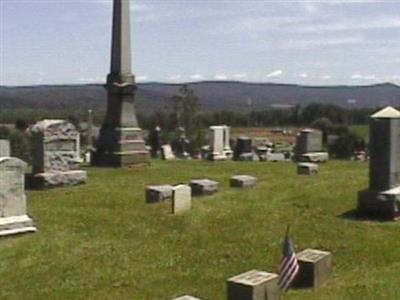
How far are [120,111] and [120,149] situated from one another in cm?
125

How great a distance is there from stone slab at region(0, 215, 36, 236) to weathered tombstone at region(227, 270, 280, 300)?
5.10 metres

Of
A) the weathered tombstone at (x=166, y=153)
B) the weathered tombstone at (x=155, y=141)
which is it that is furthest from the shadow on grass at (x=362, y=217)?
the weathered tombstone at (x=155, y=141)

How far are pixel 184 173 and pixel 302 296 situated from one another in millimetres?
11877

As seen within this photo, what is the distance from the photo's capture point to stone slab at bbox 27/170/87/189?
16.4 metres

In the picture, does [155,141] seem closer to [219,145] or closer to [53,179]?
[219,145]

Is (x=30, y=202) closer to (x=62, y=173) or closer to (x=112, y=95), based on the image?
(x=62, y=173)

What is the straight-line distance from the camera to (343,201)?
1420cm

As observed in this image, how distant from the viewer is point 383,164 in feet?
42.5

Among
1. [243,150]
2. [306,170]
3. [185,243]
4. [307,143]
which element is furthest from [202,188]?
[243,150]

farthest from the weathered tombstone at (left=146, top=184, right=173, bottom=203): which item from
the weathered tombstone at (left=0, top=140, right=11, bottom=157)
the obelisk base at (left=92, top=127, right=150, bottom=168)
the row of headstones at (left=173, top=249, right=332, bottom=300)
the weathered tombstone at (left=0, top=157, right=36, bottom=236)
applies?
the obelisk base at (left=92, top=127, right=150, bottom=168)

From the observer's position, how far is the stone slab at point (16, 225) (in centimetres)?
1160

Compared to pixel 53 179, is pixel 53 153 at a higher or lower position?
higher

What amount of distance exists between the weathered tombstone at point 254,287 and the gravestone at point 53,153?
30.8 ft

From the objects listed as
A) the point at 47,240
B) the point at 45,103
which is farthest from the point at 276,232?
the point at 45,103
